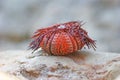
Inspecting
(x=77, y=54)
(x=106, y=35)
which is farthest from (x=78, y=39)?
(x=106, y=35)

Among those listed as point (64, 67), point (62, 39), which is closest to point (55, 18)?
point (62, 39)

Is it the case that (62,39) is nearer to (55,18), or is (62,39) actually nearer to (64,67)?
(64,67)

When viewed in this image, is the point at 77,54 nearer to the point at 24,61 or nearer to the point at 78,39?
the point at 78,39

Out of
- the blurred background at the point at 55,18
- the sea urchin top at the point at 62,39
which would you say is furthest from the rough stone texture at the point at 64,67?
the blurred background at the point at 55,18

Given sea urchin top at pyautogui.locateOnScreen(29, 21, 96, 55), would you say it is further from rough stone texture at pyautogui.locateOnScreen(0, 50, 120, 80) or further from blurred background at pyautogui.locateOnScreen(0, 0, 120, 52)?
blurred background at pyautogui.locateOnScreen(0, 0, 120, 52)

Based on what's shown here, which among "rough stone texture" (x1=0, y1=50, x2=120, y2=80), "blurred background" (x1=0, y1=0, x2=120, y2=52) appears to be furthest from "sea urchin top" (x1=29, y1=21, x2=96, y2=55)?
"blurred background" (x1=0, y1=0, x2=120, y2=52)

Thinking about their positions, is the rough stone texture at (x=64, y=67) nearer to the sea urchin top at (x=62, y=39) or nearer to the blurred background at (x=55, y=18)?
the sea urchin top at (x=62, y=39)
